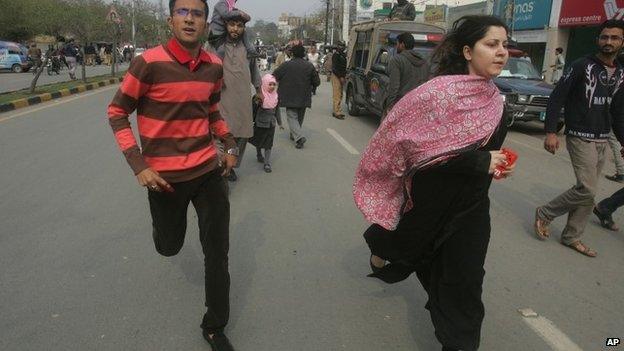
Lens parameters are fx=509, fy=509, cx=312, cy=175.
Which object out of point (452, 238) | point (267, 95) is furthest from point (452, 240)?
point (267, 95)

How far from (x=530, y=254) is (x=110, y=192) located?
4195 millimetres

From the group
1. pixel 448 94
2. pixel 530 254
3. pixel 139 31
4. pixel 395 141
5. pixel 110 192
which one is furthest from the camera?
pixel 139 31

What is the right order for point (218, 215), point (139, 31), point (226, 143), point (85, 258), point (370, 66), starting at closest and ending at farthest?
point (218, 215) → point (226, 143) → point (85, 258) → point (370, 66) → point (139, 31)

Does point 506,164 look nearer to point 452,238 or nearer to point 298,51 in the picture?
point 452,238

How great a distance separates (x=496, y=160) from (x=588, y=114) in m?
2.40

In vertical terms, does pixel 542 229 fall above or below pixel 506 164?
below

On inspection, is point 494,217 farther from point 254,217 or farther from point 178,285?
point 178,285

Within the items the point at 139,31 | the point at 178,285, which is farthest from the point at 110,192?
the point at 139,31

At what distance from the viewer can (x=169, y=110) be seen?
7.91ft

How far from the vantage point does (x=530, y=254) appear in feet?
13.6

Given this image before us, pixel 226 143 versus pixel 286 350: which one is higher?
pixel 226 143

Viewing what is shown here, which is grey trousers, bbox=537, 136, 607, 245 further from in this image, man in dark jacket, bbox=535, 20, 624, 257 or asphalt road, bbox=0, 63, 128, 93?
asphalt road, bbox=0, 63, 128, 93

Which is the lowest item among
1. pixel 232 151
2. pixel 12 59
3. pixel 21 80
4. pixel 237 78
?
pixel 21 80

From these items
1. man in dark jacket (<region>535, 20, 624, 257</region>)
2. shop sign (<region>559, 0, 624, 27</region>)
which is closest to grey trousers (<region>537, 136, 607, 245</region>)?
man in dark jacket (<region>535, 20, 624, 257</region>)
